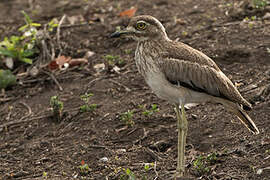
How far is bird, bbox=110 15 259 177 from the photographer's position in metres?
4.66

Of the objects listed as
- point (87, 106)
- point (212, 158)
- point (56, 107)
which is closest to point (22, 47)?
point (56, 107)

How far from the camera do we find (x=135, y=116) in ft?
19.6

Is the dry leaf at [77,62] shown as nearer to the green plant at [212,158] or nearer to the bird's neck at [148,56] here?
the bird's neck at [148,56]

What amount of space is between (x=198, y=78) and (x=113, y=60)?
2.70 meters

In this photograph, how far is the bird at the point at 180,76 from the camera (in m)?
4.66

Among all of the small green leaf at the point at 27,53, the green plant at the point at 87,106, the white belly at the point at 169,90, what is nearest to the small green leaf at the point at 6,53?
the small green leaf at the point at 27,53

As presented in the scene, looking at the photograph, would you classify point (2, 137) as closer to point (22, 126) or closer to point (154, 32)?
point (22, 126)

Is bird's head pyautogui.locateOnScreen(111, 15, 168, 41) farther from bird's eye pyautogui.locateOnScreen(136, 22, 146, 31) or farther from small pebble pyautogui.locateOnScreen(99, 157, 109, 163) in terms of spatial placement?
small pebble pyautogui.locateOnScreen(99, 157, 109, 163)

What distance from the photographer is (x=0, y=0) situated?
10.6 m

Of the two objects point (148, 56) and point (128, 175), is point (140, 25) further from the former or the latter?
point (128, 175)

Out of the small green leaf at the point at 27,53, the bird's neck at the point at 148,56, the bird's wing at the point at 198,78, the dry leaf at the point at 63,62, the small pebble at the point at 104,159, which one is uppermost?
the bird's neck at the point at 148,56

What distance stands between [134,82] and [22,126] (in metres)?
1.57

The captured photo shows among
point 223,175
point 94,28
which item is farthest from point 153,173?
point 94,28

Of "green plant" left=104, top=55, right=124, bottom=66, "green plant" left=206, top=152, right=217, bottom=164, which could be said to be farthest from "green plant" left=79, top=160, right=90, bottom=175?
"green plant" left=104, top=55, right=124, bottom=66
